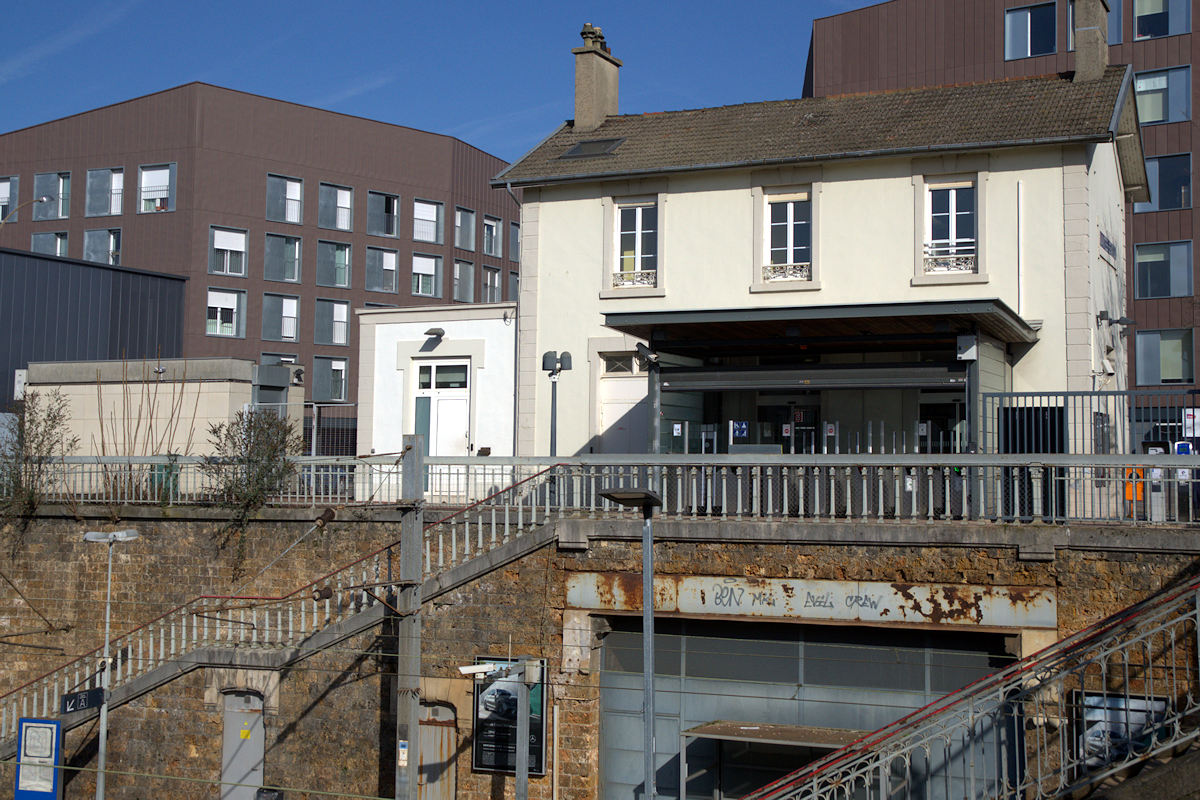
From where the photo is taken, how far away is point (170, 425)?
25.6m

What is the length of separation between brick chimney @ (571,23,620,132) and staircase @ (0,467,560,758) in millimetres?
10666

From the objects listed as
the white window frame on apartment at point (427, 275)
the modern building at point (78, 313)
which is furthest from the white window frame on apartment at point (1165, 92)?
the modern building at point (78, 313)

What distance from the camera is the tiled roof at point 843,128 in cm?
2038

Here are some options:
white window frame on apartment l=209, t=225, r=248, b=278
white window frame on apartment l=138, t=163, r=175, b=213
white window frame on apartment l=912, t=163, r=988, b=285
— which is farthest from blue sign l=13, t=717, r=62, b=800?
white window frame on apartment l=138, t=163, r=175, b=213

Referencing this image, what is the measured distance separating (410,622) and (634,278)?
31.2 feet

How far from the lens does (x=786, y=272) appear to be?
21.7 m

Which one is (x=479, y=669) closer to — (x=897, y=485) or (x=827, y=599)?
(x=827, y=599)

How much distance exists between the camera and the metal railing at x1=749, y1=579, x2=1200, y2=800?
1175 centimetres

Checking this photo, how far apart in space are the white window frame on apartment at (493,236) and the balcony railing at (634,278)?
2770 cm

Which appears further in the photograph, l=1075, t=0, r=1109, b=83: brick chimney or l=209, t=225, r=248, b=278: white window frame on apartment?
l=209, t=225, r=248, b=278: white window frame on apartment

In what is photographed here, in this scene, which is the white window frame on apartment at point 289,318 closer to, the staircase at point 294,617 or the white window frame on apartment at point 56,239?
the white window frame on apartment at point 56,239

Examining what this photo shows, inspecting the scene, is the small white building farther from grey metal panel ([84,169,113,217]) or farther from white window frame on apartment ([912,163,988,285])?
grey metal panel ([84,169,113,217])

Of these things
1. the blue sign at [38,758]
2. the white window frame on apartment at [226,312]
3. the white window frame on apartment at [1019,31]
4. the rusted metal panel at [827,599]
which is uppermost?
the white window frame on apartment at [1019,31]

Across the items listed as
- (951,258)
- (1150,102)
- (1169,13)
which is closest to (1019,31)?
(1169,13)
